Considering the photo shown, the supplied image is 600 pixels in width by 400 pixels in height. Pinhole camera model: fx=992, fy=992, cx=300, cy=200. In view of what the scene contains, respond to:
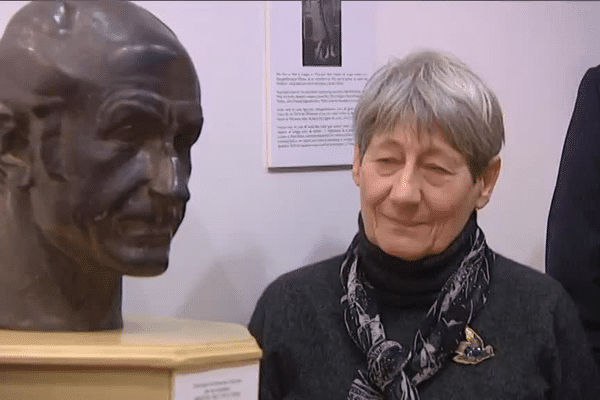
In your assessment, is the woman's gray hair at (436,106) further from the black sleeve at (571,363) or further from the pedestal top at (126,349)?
the pedestal top at (126,349)

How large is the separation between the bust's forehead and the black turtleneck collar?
590 millimetres

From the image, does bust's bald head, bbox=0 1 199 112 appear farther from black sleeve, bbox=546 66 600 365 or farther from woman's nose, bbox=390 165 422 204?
black sleeve, bbox=546 66 600 365

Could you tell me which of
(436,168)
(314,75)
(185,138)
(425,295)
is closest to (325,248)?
(314,75)

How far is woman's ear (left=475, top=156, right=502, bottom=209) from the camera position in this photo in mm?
1767

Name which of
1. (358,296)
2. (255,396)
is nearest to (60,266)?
(255,396)

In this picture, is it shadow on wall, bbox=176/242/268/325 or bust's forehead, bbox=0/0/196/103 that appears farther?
shadow on wall, bbox=176/242/268/325

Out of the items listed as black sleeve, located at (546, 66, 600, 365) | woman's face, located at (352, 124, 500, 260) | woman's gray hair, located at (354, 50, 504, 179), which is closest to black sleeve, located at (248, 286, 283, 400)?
woman's face, located at (352, 124, 500, 260)

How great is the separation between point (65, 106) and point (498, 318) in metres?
0.89

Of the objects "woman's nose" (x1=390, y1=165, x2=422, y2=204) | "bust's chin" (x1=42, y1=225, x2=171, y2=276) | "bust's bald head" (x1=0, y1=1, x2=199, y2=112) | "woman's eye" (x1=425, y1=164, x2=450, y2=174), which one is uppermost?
"bust's bald head" (x1=0, y1=1, x2=199, y2=112)

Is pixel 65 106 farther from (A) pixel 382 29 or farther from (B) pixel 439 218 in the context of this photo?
(A) pixel 382 29

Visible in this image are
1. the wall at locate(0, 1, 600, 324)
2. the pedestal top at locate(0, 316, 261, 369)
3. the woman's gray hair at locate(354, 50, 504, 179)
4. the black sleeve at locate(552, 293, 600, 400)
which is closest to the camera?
the pedestal top at locate(0, 316, 261, 369)

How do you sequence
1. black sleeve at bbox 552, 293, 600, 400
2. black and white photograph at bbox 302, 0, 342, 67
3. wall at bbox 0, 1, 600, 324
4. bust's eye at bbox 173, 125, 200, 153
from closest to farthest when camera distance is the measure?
1. bust's eye at bbox 173, 125, 200, 153
2. black sleeve at bbox 552, 293, 600, 400
3. wall at bbox 0, 1, 600, 324
4. black and white photograph at bbox 302, 0, 342, 67

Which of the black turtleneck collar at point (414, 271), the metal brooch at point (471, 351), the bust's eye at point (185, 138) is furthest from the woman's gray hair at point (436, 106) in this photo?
the bust's eye at point (185, 138)

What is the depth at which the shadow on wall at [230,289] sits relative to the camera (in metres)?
2.11
